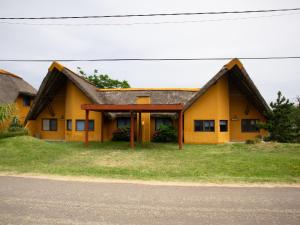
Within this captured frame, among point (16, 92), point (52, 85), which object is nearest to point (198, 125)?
point (52, 85)

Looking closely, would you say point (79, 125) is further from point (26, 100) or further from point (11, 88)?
point (26, 100)

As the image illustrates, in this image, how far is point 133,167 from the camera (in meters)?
11.1

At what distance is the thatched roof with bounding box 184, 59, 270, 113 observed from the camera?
2038 centimetres

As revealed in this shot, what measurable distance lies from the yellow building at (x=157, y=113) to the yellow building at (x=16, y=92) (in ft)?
10.2

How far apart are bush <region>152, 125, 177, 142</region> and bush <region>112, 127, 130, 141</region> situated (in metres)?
2.55

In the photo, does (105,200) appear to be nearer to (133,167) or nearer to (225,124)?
(133,167)

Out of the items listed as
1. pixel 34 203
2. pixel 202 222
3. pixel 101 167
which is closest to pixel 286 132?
pixel 101 167

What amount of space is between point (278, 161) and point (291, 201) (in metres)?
6.25

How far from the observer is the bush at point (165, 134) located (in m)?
22.2

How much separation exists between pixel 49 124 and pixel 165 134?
12.3 meters

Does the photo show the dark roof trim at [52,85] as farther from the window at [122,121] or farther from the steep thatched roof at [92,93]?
the window at [122,121]

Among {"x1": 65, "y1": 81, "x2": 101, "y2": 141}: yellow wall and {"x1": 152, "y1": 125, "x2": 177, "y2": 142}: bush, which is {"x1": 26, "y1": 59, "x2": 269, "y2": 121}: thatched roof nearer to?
{"x1": 65, "y1": 81, "x2": 101, "y2": 141}: yellow wall

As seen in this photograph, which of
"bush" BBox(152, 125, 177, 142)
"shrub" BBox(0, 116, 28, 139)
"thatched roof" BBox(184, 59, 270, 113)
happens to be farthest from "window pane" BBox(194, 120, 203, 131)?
"shrub" BBox(0, 116, 28, 139)

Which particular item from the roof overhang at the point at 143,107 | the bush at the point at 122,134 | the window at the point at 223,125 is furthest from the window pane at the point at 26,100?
the window at the point at 223,125
